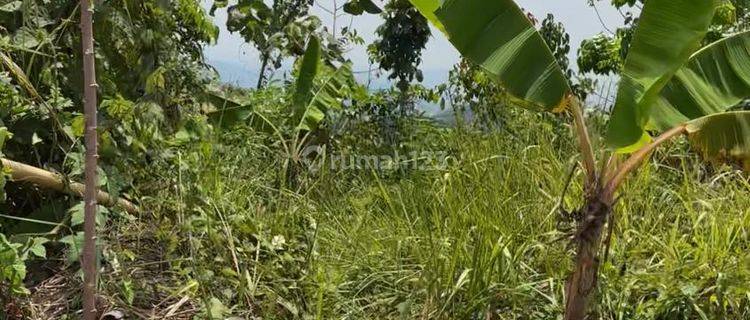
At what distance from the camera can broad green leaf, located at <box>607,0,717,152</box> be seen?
274 cm

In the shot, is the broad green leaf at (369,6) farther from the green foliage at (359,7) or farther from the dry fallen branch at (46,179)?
the dry fallen branch at (46,179)

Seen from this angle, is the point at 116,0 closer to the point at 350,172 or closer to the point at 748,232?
the point at 350,172

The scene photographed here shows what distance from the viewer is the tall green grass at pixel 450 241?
3.25m

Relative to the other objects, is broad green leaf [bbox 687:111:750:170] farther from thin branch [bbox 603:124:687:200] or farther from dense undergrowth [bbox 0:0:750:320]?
dense undergrowth [bbox 0:0:750:320]

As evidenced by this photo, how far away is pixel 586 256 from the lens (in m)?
2.93

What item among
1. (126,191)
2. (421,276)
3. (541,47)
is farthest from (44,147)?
(541,47)

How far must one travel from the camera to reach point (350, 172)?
5.32 m

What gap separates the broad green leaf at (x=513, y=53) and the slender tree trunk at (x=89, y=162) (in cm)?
132

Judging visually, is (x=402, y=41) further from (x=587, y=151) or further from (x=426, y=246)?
(x=587, y=151)

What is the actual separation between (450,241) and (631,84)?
3.82 ft

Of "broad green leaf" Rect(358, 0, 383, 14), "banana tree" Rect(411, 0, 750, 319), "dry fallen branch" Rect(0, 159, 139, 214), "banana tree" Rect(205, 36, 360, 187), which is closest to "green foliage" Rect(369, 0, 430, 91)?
"broad green leaf" Rect(358, 0, 383, 14)

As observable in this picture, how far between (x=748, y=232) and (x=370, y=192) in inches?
79.8

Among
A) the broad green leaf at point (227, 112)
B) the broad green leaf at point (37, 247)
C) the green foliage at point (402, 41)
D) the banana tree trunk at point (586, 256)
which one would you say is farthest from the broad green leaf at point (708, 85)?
the green foliage at point (402, 41)

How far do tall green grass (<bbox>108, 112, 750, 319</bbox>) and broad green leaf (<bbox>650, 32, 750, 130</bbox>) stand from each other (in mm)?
626
